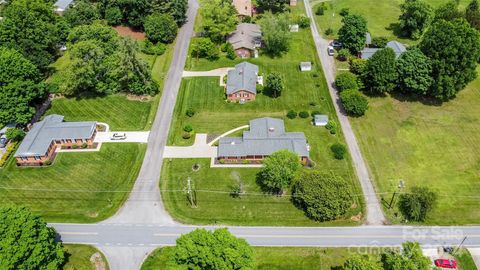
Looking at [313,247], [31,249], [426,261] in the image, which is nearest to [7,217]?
[31,249]

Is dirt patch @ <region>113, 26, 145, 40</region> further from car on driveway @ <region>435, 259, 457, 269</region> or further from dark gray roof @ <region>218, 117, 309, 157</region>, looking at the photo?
car on driveway @ <region>435, 259, 457, 269</region>

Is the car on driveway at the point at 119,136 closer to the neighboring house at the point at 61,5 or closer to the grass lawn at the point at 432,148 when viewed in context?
the grass lawn at the point at 432,148

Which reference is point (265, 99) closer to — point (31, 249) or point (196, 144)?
point (196, 144)

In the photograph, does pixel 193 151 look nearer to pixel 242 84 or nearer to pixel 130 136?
pixel 130 136

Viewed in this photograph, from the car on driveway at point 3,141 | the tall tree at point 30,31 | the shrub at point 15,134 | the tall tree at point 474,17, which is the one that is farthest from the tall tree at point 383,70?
the tall tree at point 30,31

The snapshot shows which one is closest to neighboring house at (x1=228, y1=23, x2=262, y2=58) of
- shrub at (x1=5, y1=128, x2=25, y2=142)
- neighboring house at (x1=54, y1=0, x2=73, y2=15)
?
neighboring house at (x1=54, y1=0, x2=73, y2=15)

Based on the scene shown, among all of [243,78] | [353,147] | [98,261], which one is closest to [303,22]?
[243,78]
